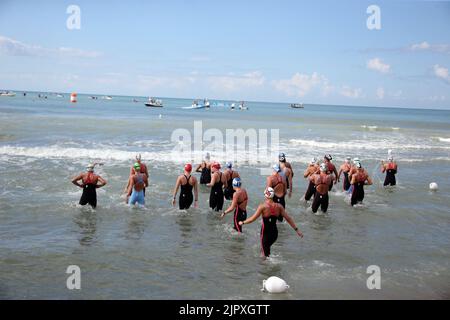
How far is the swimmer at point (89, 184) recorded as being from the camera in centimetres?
1177

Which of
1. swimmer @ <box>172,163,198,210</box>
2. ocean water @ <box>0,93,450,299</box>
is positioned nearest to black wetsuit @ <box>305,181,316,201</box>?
ocean water @ <box>0,93,450,299</box>

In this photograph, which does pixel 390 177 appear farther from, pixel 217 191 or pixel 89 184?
pixel 89 184

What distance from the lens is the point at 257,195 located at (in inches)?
596

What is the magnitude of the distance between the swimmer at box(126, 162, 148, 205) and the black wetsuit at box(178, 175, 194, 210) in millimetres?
A: 1170

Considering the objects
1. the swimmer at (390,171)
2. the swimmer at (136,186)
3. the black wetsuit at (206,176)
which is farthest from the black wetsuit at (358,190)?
the swimmer at (136,186)

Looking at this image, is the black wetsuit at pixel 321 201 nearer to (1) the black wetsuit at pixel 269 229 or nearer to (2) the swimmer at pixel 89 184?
(1) the black wetsuit at pixel 269 229

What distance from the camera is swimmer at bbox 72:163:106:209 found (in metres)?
11.8

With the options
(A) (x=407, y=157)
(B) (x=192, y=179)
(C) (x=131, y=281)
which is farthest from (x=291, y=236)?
(A) (x=407, y=157)

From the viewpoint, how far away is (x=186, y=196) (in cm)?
1223

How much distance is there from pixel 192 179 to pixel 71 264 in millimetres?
4424

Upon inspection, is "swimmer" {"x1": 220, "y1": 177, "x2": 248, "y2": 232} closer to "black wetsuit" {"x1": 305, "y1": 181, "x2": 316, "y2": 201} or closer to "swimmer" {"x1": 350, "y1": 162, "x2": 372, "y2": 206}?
"black wetsuit" {"x1": 305, "y1": 181, "x2": 316, "y2": 201}

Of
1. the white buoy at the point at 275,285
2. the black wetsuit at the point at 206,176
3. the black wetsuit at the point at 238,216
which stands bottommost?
the white buoy at the point at 275,285

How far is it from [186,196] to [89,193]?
2.77m
